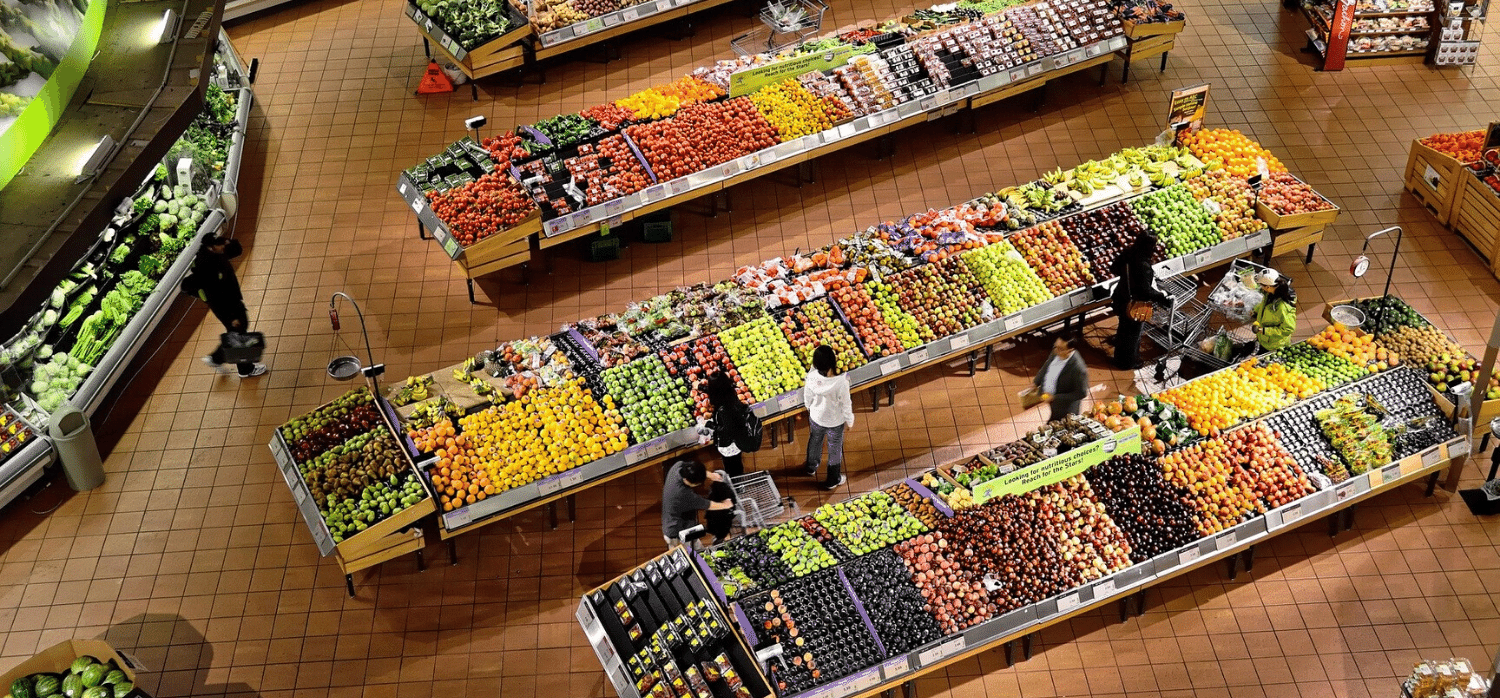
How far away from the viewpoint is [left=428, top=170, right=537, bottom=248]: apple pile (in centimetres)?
1170

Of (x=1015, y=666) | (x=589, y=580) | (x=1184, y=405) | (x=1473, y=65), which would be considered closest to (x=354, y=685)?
(x=589, y=580)

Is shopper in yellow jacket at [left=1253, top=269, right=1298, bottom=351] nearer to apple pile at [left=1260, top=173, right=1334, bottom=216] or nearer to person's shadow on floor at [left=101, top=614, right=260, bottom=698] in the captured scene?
apple pile at [left=1260, top=173, right=1334, bottom=216]

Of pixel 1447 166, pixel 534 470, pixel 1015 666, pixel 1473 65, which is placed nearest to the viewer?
pixel 1015 666

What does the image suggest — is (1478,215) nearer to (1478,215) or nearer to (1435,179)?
(1478,215)

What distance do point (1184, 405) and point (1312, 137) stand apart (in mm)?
5509

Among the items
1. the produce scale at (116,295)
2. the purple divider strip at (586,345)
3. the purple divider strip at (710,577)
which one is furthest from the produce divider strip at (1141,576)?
the produce scale at (116,295)

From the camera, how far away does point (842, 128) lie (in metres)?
12.9

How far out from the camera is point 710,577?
873 cm

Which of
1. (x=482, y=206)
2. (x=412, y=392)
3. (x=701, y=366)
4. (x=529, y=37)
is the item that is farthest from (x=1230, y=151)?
(x=412, y=392)

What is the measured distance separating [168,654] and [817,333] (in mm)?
5222

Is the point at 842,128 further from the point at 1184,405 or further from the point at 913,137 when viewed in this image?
the point at 1184,405

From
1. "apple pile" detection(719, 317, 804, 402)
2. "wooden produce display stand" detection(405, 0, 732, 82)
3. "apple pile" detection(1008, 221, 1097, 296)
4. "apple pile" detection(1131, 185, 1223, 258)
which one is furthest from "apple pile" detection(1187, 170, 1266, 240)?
"wooden produce display stand" detection(405, 0, 732, 82)

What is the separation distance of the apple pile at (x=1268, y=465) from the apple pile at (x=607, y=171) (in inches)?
216

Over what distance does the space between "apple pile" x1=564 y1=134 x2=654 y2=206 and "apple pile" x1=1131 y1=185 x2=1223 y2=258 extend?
4.37 metres
